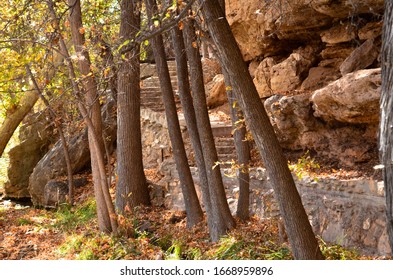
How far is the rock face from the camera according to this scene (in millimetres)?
17688

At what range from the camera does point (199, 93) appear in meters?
8.95

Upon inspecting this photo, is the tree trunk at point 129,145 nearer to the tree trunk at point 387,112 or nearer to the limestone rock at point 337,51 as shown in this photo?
the limestone rock at point 337,51

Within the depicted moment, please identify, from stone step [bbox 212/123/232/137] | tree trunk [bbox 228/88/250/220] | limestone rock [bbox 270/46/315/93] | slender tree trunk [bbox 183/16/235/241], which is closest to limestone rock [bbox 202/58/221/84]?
stone step [bbox 212/123/232/137]

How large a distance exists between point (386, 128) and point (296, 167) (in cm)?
265

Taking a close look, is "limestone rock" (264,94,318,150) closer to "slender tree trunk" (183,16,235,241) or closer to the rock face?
"slender tree trunk" (183,16,235,241)

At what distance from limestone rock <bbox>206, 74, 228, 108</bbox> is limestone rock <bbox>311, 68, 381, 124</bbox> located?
6330 millimetres

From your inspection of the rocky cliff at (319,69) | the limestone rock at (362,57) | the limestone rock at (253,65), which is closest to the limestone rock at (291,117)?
the rocky cliff at (319,69)

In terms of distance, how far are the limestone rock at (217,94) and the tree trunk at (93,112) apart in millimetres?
7044

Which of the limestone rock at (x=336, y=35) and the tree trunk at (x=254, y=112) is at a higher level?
the limestone rock at (x=336, y=35)

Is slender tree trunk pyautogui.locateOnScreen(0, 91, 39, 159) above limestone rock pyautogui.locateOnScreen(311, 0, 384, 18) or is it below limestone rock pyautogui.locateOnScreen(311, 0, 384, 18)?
below

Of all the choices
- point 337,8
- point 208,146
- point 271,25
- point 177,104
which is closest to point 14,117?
point 177,104

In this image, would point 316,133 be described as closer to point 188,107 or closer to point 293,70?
point 293,70

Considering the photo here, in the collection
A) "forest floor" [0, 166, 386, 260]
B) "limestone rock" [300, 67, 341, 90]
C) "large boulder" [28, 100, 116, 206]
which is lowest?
"forest floor" [0, 166, 386, 260]

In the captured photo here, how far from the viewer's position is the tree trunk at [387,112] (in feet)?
12.5
